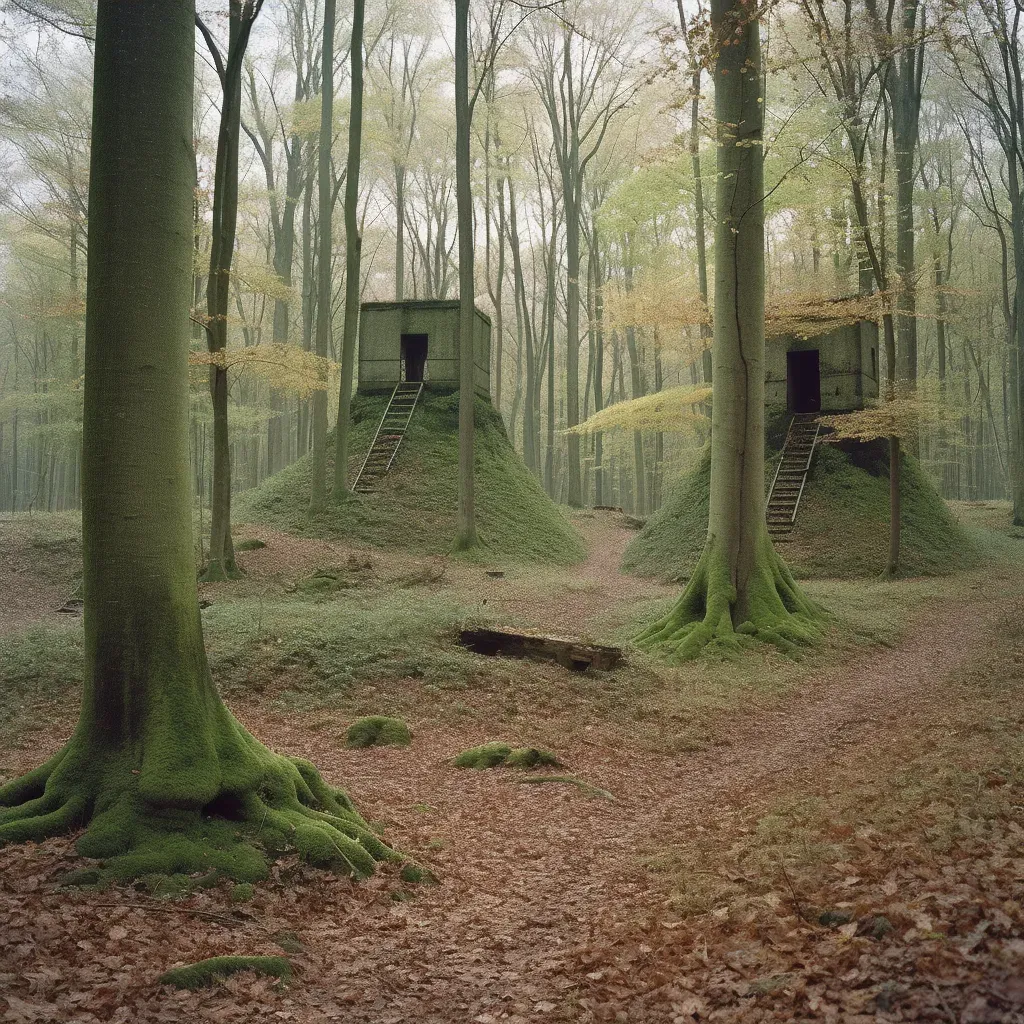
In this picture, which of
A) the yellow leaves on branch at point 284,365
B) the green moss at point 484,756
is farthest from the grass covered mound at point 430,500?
the green moss at point 484,756

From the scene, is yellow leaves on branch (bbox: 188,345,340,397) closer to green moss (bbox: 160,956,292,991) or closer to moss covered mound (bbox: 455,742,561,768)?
moss covered mound (bbox: 455,742,561,768)

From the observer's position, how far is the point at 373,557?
16094 millimetres

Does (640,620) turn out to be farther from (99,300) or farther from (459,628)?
(99,300)

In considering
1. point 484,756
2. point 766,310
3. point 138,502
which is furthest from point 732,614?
point 766,310

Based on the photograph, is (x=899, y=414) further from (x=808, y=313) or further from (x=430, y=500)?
(x=430, y=500)

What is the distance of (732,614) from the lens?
1036cm

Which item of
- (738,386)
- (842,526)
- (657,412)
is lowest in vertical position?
(842,526)

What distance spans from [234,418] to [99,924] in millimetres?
21175

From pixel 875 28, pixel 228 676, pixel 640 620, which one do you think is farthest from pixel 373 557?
pixel 875 28

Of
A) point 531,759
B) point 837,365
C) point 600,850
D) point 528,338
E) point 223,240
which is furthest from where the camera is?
point 528,338

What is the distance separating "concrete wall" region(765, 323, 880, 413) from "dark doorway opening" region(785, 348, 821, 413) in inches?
17.3

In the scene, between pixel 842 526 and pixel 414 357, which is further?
Result: pixel 414 357

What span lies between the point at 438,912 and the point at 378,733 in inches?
121

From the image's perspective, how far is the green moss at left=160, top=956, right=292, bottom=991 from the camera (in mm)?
2883
